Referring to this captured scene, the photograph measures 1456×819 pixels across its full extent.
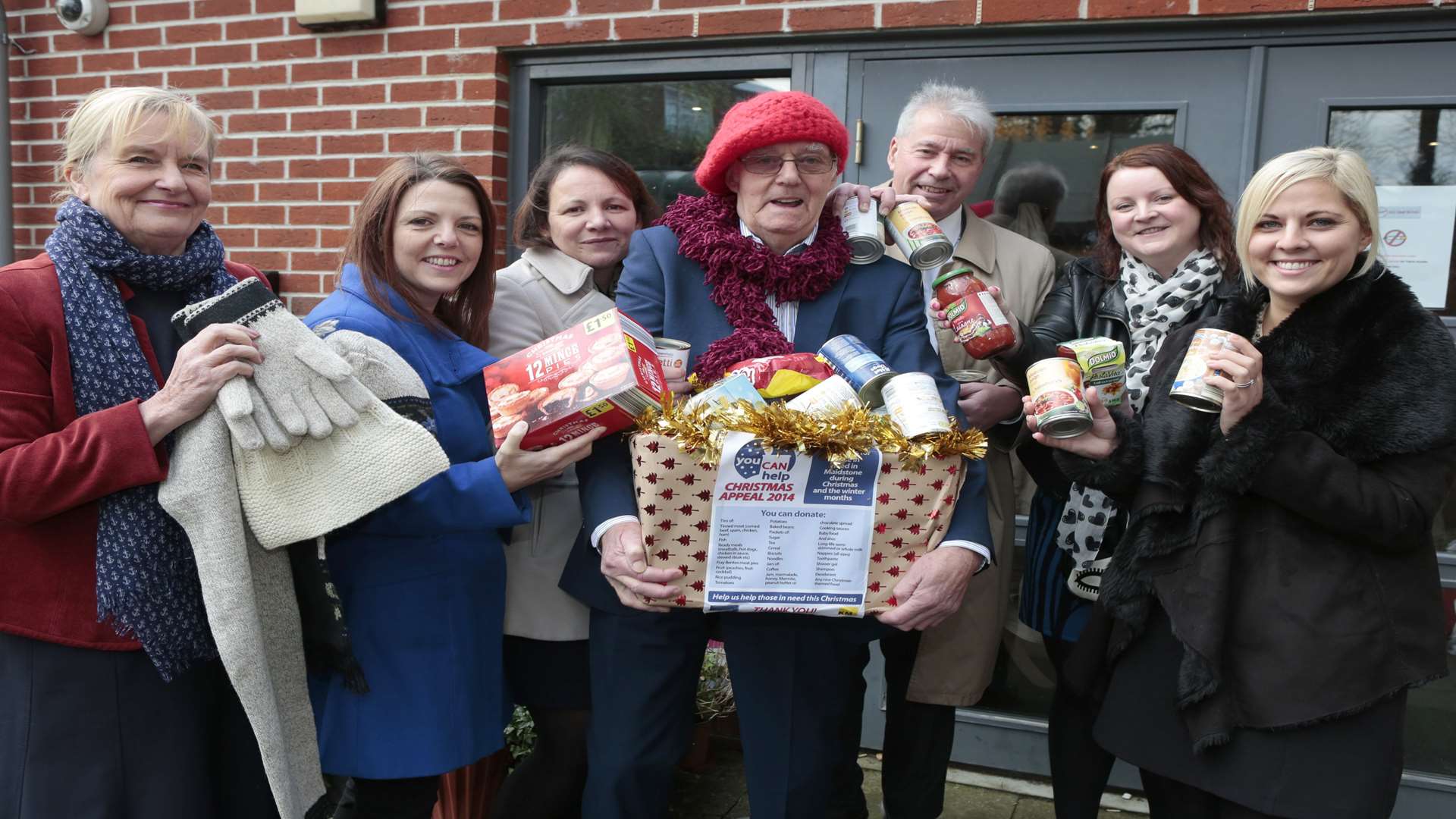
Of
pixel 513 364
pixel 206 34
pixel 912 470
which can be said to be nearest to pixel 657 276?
pixel 513 364

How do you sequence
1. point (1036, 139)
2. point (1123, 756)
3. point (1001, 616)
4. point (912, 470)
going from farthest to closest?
point (1036, 139)
point (1001, 616)
point (1123, 756)
point (912, 470)

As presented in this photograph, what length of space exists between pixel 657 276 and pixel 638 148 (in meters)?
1.74

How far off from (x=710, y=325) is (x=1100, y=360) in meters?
0.80

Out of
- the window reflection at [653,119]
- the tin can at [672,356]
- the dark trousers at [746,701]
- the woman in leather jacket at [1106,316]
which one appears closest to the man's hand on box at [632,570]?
the dark trousers at [746,701]

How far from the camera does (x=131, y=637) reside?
184cm

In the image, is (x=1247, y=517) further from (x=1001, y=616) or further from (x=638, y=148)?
(x=638, y=148)

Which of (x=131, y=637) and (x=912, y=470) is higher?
(x=912, y=470)

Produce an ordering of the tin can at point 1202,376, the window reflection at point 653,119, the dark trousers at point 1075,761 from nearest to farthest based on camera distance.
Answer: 1. the tin can at point 1202,376
2. the dark trousers at point 1075,761
3. the window reflection at point 653,119

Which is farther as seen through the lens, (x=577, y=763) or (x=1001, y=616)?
(x=1001, y=616)

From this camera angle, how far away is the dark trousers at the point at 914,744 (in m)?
2.81

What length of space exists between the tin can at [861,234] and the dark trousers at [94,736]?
1.54m

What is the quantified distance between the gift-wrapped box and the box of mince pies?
8 cm

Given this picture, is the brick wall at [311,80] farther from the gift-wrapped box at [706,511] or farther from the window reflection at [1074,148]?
the gift-wrapped box at [706,511]

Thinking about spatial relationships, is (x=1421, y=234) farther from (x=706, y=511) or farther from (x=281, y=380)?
(x=281, y=380)
